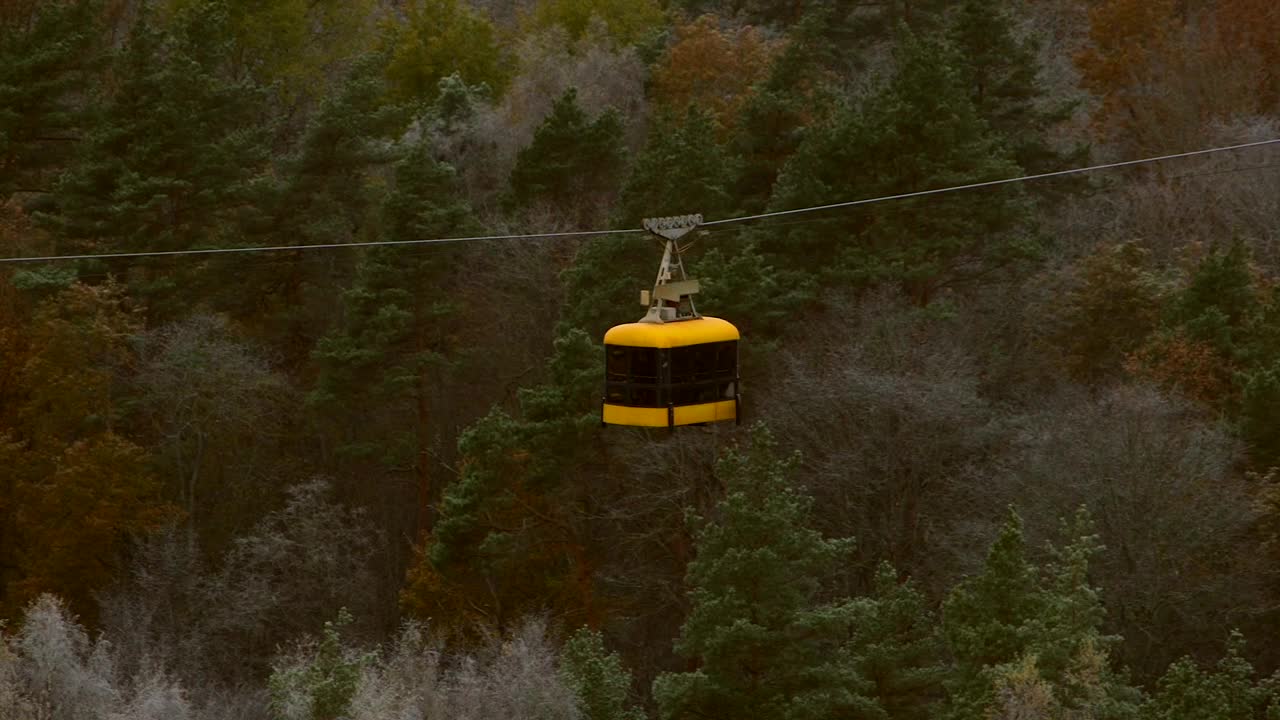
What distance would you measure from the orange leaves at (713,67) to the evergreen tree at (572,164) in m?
5.18

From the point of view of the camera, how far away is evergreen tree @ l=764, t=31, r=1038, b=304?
145ft

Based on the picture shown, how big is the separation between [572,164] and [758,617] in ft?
57.2

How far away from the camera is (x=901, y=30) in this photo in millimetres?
53844

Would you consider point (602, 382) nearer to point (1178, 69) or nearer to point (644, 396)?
point (644, 396)

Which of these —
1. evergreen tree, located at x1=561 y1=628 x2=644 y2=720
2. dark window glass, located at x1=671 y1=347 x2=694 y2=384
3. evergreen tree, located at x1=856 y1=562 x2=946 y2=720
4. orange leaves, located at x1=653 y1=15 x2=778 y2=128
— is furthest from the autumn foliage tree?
dark window glass, located at x1=671 y1=347 x2=694 y2=384

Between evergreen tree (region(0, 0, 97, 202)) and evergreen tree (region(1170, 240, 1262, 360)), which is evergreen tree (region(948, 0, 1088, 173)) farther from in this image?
evergreen tree (region(0, 0, 97, 202))

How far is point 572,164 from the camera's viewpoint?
166 feet

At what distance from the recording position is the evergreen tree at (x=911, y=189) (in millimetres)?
44219

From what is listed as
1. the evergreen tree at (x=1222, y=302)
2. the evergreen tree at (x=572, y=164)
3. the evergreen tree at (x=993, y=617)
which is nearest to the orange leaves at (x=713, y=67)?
the evergreen tree at (x=572, y=164)

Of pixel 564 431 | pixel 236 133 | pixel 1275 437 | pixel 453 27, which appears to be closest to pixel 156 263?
pixel 236 133

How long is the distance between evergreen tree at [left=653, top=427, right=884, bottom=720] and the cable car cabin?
13.3m

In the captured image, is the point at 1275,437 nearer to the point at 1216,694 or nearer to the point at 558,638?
the point at 1216,694

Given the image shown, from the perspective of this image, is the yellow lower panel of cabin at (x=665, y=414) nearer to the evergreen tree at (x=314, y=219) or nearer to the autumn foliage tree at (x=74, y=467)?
the autumn foliage tree at (x=74, y=467)

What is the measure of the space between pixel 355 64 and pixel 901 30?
45.9 ft
